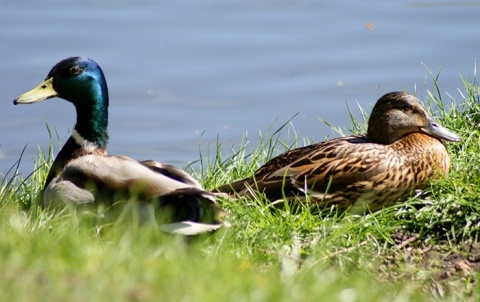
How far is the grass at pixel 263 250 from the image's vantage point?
13.4 ft

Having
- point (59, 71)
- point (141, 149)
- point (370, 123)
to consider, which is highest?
point (59, 71)

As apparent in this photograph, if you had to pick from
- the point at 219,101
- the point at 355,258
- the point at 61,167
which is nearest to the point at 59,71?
the point at 61,167

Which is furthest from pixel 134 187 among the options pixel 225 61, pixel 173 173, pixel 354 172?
pixel 225 61

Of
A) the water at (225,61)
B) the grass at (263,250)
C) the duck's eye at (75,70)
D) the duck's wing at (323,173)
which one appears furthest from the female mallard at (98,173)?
the water at (225,61)

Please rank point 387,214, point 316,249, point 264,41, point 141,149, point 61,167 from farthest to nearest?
point 264,41, point 141,149, point 61,167, point 387,214, point 316,249

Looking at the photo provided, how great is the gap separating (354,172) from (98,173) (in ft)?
4.87

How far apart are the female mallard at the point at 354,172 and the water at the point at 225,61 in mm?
A: 2364

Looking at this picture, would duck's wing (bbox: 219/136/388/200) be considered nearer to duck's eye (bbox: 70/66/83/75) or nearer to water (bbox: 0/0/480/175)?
duck's eye (bbox: 70/66/83/75)

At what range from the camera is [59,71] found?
23.3ft

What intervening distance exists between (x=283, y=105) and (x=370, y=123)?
113 inches

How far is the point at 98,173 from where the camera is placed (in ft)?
20.4

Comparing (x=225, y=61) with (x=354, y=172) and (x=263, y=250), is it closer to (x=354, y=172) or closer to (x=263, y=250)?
(x=354, y=172)

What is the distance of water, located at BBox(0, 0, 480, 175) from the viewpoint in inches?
384

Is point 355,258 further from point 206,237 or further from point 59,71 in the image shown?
point 59,71
